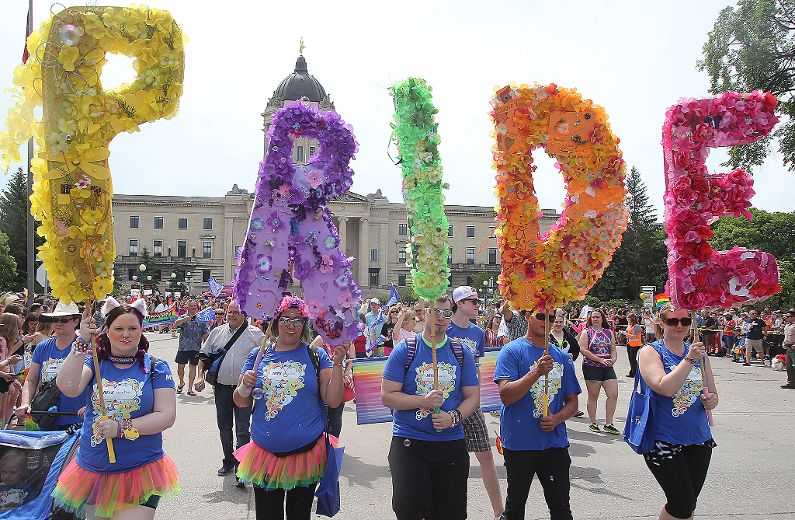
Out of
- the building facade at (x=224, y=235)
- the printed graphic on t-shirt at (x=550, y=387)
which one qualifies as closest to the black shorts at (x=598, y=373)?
the printed graphic on t-shirt at (x=550, y=387)

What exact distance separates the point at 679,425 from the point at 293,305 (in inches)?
114

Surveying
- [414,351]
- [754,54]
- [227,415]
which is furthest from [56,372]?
[754,54]

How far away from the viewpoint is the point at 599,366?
10805mm

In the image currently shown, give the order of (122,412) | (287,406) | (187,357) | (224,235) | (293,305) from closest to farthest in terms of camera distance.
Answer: (122,412) < (287,406) < (293,305) < (187,357) < (224,235)

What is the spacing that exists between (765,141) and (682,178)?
23765mm

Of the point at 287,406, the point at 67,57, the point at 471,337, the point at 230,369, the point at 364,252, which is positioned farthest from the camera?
the point at 364,252

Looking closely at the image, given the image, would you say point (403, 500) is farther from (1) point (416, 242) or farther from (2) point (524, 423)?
(1) point (416, 242)

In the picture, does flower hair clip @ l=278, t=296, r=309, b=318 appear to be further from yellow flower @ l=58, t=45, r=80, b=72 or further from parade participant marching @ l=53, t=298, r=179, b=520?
yellow flower @ l=58, t=45, r=80, b=72

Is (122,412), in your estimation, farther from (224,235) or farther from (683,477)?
(224,235)

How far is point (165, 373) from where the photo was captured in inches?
186

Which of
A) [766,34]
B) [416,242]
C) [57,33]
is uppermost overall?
[766,34]

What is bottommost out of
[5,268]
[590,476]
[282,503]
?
[590,476]

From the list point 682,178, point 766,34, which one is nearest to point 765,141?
point 766,34

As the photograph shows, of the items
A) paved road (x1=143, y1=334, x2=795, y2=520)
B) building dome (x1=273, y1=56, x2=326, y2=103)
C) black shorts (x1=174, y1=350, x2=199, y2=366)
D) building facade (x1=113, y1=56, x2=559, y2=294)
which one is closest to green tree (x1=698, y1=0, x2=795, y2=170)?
paved road (x1=143, y1=334, x2=795, y2=520)
